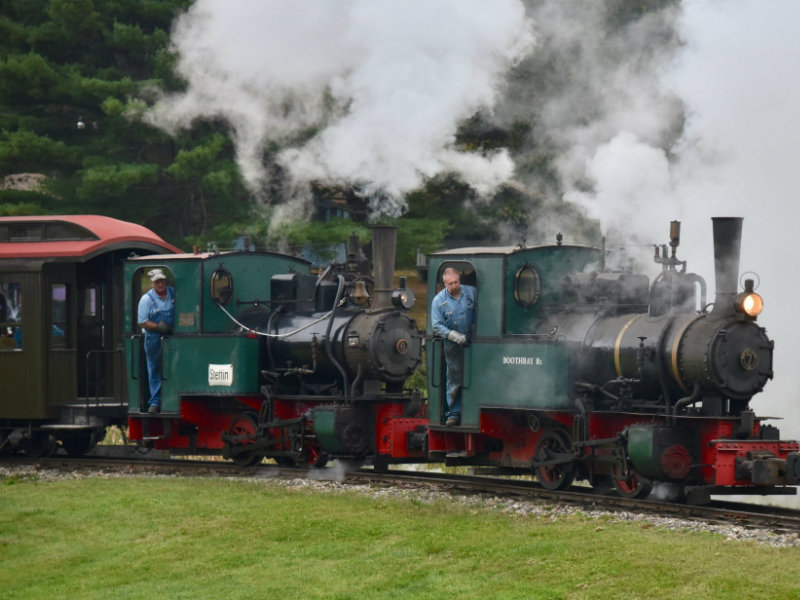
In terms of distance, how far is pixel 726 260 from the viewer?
11828 mm

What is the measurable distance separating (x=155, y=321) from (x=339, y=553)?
21.2ft

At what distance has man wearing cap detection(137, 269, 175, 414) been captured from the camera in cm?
1642

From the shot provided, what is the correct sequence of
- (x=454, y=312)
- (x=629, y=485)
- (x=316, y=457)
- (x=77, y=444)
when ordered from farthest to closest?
(x=77, y=444), (x=316, y=457), (x=454, y=312), (x=629, y=485)

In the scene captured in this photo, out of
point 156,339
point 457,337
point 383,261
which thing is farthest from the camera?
point 156,339

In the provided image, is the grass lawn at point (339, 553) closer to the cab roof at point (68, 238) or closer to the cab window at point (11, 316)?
the cab window at point (11, 316)

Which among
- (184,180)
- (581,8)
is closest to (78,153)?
(184,180)

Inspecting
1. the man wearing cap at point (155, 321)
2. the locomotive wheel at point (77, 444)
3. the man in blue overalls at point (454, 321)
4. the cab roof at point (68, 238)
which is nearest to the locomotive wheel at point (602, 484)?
the man in blue overalls at point (454, 321)

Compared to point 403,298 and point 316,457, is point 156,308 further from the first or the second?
point 403,298

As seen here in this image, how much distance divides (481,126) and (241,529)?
36.4ft

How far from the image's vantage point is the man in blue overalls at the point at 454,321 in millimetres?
13656

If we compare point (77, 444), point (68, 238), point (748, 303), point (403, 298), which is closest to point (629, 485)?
point (748, 303)

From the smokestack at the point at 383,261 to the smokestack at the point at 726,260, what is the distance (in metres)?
4.09

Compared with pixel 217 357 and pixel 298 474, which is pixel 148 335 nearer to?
pixel 217 357

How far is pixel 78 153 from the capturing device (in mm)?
25516
